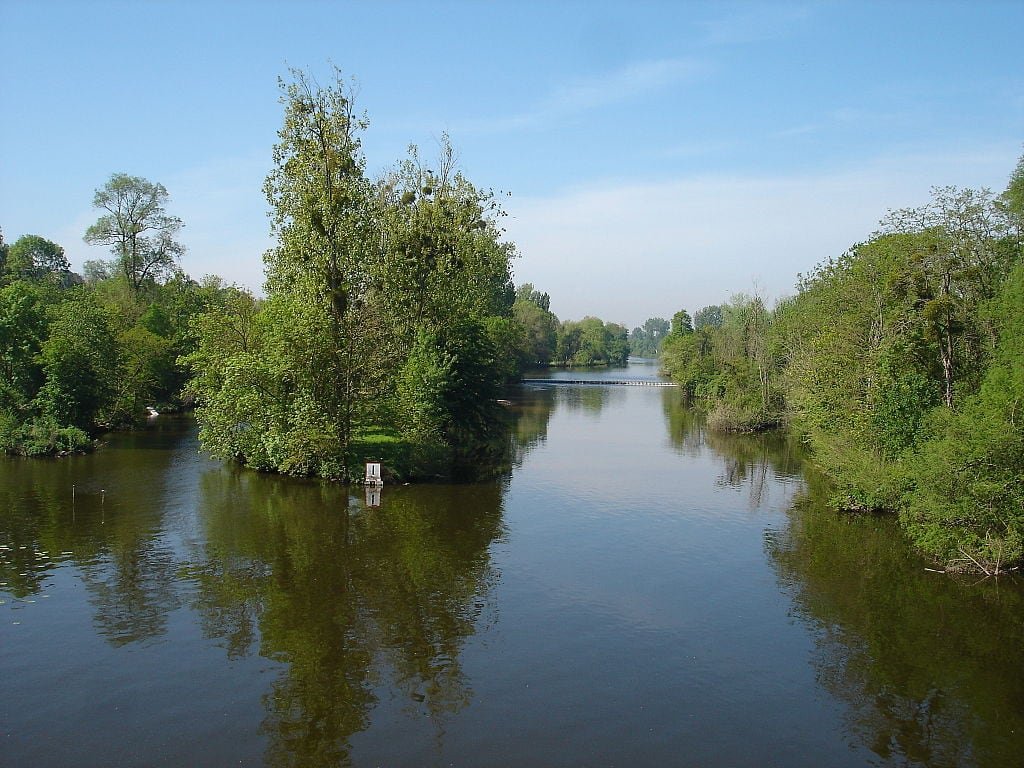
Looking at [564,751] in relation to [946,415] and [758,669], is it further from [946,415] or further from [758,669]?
[946,415]

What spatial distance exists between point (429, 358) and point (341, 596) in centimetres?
2076

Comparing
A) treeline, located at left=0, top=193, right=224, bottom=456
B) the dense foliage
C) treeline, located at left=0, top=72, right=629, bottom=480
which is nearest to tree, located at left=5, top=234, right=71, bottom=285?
treeline, located at left=0, top=193, right=224, bottom=456

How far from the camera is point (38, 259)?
93.6 m

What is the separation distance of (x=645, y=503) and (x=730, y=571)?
353 inches

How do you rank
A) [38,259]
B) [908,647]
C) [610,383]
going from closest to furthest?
1. [908,647]
2. [38,259]
3. [610,383]

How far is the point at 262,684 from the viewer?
52.7 ft

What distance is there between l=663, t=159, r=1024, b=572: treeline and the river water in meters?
1.79

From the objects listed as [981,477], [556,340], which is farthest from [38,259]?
[981,477]

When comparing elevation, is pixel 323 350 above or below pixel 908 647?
above

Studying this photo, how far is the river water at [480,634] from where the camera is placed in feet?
47.1

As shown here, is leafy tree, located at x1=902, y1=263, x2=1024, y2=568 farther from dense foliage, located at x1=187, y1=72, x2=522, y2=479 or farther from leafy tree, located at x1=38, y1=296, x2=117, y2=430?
leafy tree, located at x1=38, y1=296, x2=117, y2=430

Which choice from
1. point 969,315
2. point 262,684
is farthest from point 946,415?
point 262,684

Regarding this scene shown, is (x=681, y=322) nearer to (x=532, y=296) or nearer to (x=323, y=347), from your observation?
(x=532, y=296)

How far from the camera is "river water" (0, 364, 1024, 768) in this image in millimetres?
14367
